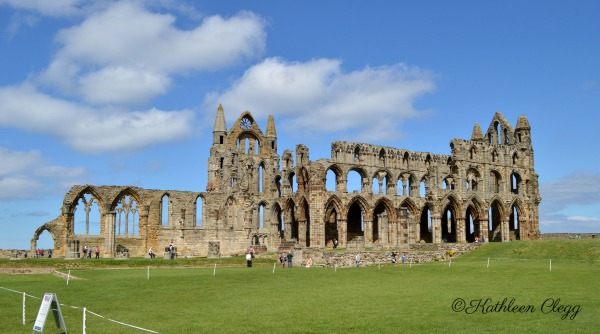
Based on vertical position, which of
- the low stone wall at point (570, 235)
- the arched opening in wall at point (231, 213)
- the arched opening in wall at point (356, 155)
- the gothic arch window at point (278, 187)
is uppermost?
the arched opening in wall at point (356, 155)

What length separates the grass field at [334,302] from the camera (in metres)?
15.5

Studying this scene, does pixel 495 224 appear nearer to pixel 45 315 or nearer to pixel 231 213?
pixel 231 213

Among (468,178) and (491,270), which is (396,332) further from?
(468,178)

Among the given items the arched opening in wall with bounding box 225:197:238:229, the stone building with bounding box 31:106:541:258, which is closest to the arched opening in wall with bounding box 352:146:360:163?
the stone building with bounding box 31:106:541:258

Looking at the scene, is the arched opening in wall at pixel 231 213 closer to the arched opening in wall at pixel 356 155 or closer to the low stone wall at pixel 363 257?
the arched opening in wall at pixel 356 155

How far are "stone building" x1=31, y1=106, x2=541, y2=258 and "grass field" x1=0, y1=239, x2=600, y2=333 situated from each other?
23498 millimetres

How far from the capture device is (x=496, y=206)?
233ft

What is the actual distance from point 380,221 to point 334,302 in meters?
42.0

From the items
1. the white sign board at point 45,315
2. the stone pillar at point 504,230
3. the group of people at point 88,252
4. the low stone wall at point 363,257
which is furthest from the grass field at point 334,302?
the stone pillar at point 504,230

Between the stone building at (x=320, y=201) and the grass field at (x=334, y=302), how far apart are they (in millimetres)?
23498

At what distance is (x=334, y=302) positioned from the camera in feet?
65.0

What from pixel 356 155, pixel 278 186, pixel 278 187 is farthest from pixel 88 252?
pixel 356 155

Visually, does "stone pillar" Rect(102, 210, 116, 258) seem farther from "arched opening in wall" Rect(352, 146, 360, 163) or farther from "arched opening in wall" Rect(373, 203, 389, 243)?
"arched opening in wall" Rect(352, 146, 360, 163)

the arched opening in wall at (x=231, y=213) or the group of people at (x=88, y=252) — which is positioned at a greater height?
the arched opening in wall at (x=231, y=213)
